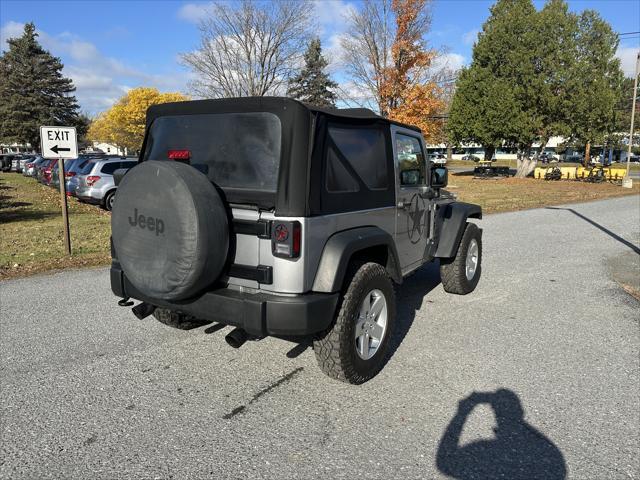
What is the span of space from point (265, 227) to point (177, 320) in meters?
1.72

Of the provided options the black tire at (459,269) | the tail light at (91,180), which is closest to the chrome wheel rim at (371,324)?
the black tire at (459,269)

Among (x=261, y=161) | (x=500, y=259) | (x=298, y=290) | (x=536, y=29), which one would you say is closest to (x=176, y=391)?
(x=298, y=290)

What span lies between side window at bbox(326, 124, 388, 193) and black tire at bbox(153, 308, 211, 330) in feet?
6.10

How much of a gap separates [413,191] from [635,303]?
11.0 feet

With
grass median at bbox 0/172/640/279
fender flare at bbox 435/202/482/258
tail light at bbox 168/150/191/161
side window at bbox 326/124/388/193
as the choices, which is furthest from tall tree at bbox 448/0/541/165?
tail light at bbox 168/150/191/161

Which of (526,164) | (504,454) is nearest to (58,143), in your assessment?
(504,454)

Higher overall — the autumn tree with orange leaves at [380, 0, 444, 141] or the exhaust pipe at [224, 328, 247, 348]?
the autumn tree with orange leaves at [380, 0, 444, 141]

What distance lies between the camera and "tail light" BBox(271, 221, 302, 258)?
9.44 ft

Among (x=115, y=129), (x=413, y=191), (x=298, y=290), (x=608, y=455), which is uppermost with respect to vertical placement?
(x=115, y=129)

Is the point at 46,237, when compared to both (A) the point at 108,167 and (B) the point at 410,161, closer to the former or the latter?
(A) the point at 108,167

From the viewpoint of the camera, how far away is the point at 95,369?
143 inches

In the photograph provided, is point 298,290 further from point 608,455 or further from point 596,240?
point 596,240

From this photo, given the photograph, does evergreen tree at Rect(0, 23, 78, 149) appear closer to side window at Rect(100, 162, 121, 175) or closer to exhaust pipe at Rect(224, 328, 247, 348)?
side window at Rect(100, 162, 121, 175)

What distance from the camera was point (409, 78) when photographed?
2598 centimetres
